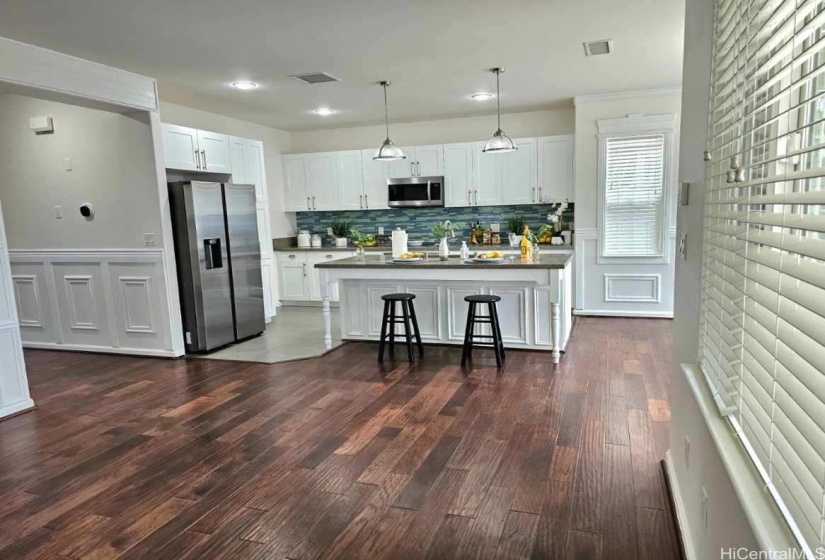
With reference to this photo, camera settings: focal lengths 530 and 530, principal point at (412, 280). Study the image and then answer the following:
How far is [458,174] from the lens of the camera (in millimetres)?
6926

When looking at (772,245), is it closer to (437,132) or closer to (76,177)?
(76,177)

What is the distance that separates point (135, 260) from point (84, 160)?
107cm

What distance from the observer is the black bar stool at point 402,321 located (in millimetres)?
4641

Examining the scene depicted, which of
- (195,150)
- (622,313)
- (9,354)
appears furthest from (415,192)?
(9,354)

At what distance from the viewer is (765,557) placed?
94 centimetres

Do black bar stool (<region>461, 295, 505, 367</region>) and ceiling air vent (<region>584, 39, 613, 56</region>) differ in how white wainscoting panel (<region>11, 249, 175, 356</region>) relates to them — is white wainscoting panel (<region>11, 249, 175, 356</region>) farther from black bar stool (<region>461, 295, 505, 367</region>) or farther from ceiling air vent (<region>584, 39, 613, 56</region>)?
ceiling air vent (<region>584, 39, 613, 56</region>)

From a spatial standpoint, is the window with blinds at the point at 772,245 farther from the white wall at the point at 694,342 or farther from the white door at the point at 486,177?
the white door at the point at 486,177

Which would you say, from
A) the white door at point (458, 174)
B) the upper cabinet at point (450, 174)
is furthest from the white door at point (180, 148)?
the white door at point (458, 174)

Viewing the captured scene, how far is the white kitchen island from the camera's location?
14.8 ft

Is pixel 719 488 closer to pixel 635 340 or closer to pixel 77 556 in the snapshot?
pixel 77 556

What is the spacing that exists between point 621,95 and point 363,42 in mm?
3312

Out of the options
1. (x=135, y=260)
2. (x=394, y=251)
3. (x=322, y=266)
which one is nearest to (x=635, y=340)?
(x=394, y=251)

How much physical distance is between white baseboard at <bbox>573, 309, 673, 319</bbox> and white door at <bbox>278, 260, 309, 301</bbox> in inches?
143

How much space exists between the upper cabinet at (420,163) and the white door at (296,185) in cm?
134
